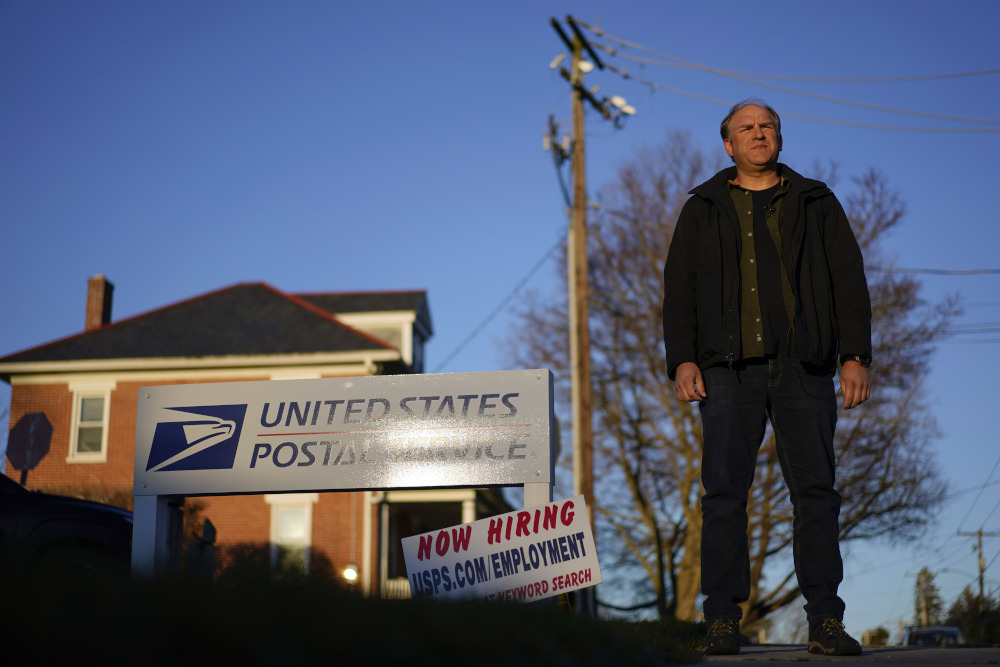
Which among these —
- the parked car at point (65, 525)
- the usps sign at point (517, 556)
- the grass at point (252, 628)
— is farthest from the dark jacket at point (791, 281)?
the parked car at point (65, 525)

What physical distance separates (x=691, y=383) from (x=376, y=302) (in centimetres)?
2518

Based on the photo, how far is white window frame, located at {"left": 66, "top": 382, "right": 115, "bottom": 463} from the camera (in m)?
24.0

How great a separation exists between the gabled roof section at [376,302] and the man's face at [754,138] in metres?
23.7

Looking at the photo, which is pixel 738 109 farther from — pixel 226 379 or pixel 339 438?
pixel 226 379

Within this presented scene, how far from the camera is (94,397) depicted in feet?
81.1

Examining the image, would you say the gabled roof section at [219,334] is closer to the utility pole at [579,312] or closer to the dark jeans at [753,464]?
the utility pole at [579,312]

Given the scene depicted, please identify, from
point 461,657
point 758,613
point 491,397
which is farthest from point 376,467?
point 758,613

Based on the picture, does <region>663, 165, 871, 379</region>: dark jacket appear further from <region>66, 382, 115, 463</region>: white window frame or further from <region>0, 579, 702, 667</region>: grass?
<region>66, 382, 115, 463</region>: white window frame

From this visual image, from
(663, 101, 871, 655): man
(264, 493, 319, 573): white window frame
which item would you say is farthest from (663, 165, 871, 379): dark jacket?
(264, 493, 319, 573): white window frame

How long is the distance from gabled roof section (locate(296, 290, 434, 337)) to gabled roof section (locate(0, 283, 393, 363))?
220 centimetres

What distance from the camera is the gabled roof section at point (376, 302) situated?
93.0ft

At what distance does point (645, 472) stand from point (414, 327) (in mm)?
9457

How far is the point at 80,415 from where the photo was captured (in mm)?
24656

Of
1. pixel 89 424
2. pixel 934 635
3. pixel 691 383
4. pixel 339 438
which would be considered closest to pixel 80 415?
pixel 89 424
